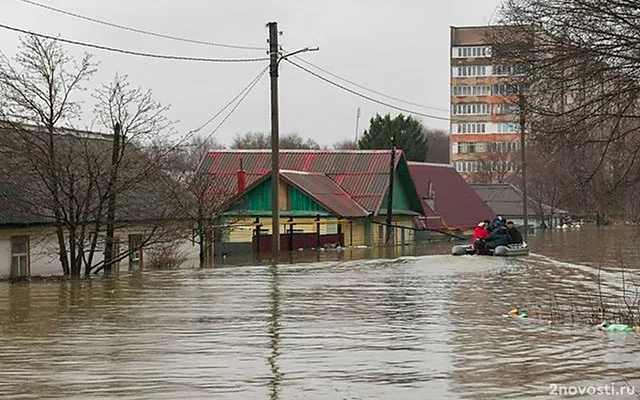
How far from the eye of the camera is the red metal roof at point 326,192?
56094mm

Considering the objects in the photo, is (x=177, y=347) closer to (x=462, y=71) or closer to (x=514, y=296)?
(x=514, y=296)

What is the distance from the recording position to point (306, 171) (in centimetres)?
6353

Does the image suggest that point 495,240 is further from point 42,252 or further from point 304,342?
point 304,342

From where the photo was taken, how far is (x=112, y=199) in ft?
98.3

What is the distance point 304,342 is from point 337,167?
48716 mm

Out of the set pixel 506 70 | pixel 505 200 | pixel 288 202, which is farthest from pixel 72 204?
pixel 505 200

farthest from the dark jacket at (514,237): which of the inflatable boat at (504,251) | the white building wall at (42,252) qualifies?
the white building wall at (42,252)

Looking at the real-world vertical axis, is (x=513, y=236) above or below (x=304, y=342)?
above

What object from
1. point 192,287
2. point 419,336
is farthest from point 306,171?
point 419,336

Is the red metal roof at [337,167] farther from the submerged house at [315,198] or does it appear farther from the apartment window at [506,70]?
the apartment window at [506,70]

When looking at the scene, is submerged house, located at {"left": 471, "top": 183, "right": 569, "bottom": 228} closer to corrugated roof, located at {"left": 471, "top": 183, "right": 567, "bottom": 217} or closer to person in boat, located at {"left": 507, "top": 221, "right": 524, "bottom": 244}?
corrugated roof, located at {"left": 471, "top": 183, "right": 567, "bottom": 217}

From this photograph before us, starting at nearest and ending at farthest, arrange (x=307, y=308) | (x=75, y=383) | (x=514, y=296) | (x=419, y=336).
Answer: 1. (x=75, y=383)
2. (x=419, y=336)
3. (x=307, y=308)
4. (x=514, y=296)

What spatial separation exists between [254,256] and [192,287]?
20582 millimetres

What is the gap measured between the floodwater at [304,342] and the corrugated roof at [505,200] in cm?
6459
